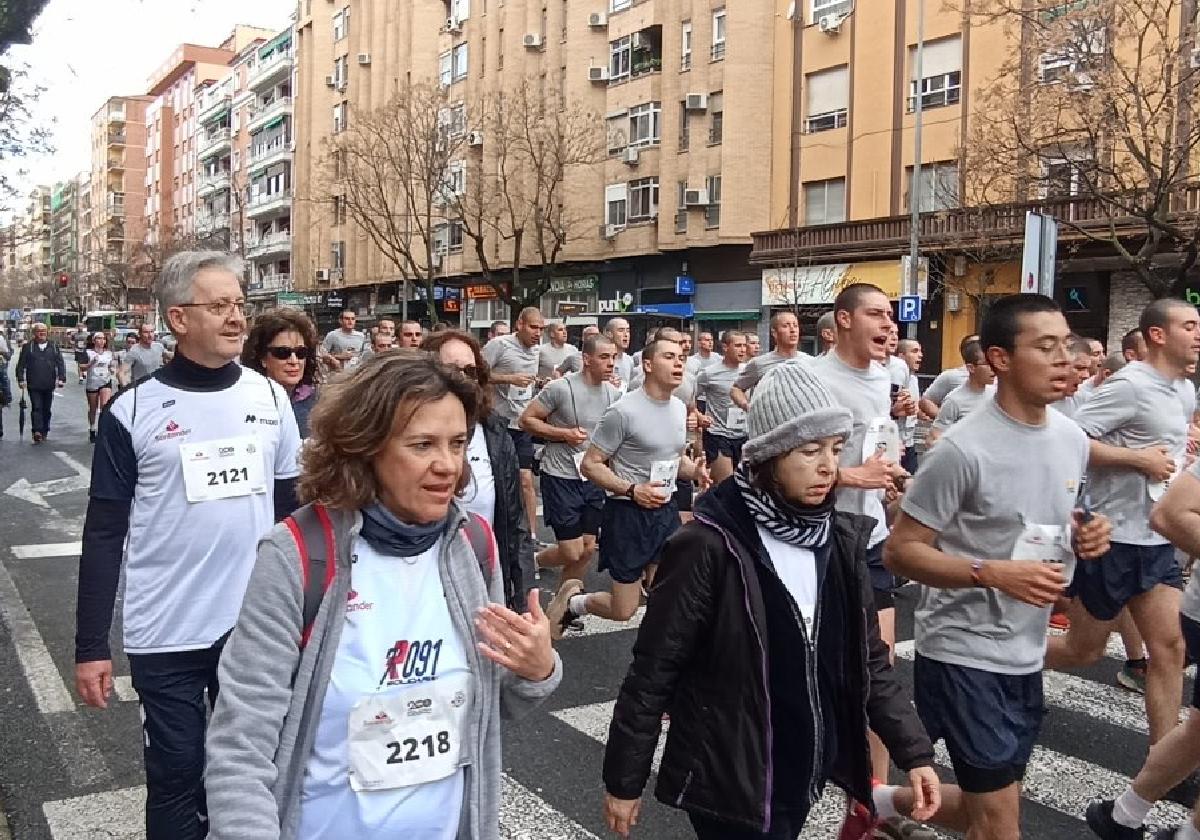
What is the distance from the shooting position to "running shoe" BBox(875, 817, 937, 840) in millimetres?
4020

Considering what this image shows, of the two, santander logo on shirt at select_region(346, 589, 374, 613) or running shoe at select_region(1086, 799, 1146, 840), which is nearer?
santander logo on shirt at select_region(346, 589, 374, 613)

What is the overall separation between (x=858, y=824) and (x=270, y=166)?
7329 centimetres

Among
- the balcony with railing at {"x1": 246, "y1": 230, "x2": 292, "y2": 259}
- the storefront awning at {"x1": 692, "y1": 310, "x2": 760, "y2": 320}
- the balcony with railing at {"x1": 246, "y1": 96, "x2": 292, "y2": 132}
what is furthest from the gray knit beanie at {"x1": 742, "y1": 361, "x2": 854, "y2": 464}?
the balcony with railing at {"x1": 246, "y1": 96, "x2": 292, "y2": 132}

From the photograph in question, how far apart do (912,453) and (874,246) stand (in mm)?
20389

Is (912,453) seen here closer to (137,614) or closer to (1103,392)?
(1103,392)

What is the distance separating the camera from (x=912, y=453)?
1109 centimetres

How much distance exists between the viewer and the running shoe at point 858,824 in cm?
354

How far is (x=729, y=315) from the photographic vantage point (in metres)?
35.5

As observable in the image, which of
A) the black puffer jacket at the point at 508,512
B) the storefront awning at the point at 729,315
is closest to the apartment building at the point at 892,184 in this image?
the storefront awning at the point at 729,315

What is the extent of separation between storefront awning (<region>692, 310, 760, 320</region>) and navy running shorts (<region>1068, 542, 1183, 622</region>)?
2946cm

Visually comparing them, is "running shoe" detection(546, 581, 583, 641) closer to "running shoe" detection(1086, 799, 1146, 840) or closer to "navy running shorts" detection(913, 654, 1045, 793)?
"running shoe" detection(1086, 799, 1146, 840)

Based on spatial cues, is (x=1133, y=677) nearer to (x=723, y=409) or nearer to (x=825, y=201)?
(x=723, y=409)

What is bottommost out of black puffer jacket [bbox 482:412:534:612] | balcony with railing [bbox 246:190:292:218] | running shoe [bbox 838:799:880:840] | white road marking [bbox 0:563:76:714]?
white road marking [bbox 0:563:76:714]

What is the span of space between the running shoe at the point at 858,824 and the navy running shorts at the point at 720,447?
822 centimetres
